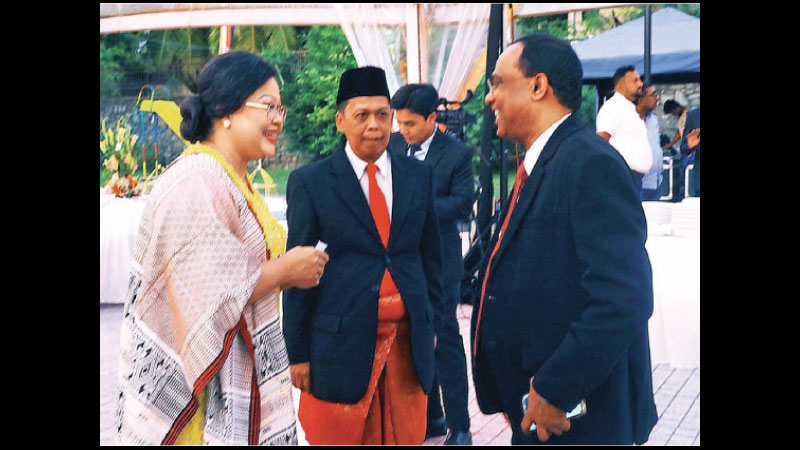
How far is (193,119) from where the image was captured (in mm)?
1929

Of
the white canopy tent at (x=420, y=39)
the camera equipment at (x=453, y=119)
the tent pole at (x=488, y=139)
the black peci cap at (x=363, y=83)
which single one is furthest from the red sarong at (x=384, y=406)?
the white canopy tent at (x=420, y=39)

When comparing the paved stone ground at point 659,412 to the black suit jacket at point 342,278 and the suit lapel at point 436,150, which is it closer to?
the black suit jacket at point 342,278

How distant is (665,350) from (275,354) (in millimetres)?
2208

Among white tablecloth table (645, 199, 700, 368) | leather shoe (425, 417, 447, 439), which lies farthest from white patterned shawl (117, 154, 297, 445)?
white tablecloth table (645, 199, 700, 368)

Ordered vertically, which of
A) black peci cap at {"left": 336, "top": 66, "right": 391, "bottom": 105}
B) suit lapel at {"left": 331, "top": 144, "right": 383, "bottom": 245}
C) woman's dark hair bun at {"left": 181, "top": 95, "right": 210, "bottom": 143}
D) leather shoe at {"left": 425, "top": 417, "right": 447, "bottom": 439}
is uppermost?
black peci cap at {"left": 336, "top": 66, "right": 391, "bottom": 105}

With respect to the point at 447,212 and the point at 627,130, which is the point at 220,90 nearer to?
the point at 447,212

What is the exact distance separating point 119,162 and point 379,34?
2.75 meters

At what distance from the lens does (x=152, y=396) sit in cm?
185

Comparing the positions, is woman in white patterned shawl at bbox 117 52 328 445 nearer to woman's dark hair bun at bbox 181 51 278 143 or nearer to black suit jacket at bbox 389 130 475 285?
woman's dark hair bun at bbox 181 51 278 143

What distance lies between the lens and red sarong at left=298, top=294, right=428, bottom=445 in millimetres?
2408

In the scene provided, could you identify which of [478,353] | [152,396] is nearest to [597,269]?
[478,353]

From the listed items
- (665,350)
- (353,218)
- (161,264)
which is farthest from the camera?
(665,350)
